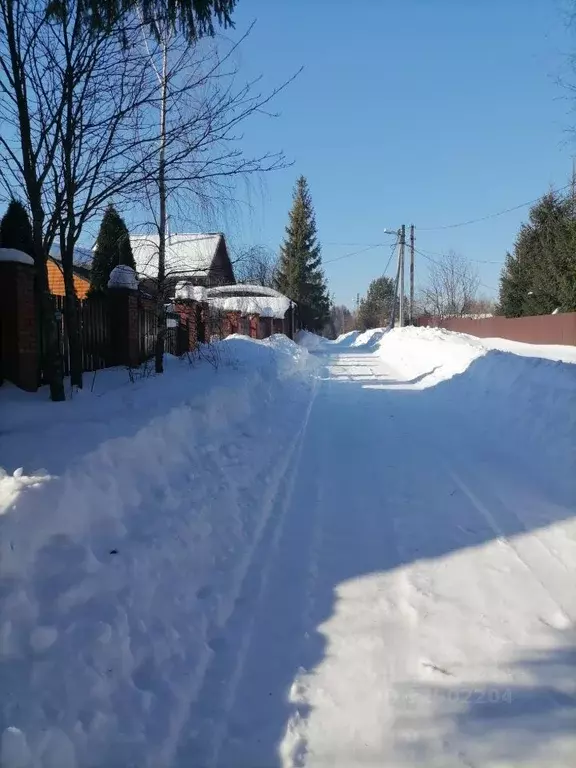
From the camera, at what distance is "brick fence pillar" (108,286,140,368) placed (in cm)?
1054

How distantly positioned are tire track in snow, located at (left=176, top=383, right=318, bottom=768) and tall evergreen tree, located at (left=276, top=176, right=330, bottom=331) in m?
48.3

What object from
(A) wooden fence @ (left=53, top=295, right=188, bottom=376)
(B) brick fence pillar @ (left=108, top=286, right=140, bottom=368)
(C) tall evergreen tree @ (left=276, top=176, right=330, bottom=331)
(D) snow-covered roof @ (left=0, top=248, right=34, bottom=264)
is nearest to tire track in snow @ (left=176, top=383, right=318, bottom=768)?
(D) snow-covered roof @ (left=0, top=248, right=34, bottom=264)

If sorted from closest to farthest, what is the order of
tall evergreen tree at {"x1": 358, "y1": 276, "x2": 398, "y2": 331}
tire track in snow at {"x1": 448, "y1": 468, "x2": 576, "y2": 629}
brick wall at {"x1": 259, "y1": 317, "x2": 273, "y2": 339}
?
tire track in snow at {"x1": 448, "y1": 468, "x2": 576, "y2": 629} < brick wall at {"x1": 259, "y1": 317, "x2": 273, "y2": 339} < tall evergreen tree at {"x1": 358, "y1": 276, "x2": 398, "y2": 331}

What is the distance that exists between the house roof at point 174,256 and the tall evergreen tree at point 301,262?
4128 centimetres

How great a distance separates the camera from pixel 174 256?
10703 mm

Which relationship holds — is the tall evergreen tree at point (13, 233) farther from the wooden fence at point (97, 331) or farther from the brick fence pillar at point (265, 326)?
the brick fence pillar at point (265, 326)

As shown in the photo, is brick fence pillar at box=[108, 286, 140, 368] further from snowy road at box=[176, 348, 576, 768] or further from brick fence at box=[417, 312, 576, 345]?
brick fence at box=[417, 312, 576, 345]

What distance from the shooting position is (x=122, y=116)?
21.5 ft

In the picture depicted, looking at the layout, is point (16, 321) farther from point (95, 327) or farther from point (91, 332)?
point (95, 327)

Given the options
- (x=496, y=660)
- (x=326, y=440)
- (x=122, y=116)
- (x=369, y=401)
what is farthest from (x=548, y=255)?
(x=496, y=660)

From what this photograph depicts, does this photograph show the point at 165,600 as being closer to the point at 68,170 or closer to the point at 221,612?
the point at 221,612

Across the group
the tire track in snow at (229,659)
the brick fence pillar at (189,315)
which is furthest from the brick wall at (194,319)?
the tire track in snow at (229,659)

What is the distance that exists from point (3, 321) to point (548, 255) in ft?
104

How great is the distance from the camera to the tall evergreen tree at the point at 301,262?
52.3 m
